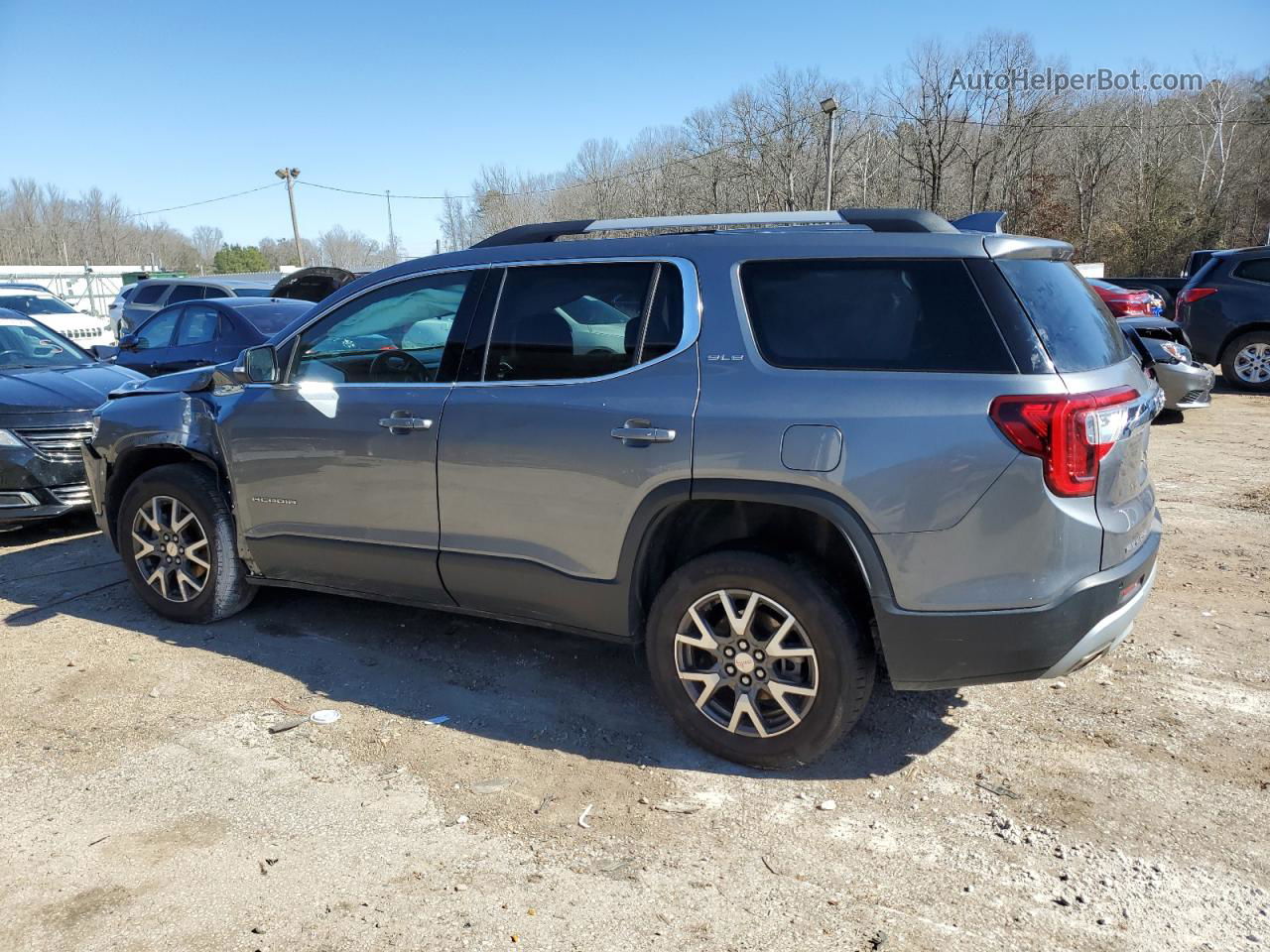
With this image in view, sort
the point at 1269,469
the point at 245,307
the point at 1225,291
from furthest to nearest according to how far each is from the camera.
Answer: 1. the point at 1225,291
2. the point at 245,307
3. the point at 1269,469

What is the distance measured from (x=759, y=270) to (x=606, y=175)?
5429 centimetres

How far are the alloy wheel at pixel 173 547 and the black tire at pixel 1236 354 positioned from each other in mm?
13640

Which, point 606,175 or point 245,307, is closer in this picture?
point 245,307

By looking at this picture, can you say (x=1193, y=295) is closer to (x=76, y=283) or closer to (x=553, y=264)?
(x=553, y=264)

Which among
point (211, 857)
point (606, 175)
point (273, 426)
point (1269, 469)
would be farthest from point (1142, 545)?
point (606, 175)

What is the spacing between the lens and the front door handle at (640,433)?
332 centimetres

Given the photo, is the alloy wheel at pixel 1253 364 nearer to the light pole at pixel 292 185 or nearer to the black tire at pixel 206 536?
the black tire at pixel 206 536

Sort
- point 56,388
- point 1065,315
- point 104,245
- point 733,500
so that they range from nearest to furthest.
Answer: point 1065,315
point 733,500
point 56,388
point 104,245

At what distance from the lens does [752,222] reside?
3.64 meters

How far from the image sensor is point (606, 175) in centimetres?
5488

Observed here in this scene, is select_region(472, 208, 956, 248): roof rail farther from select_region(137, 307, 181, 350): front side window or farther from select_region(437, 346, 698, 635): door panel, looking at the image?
select_region(137, 307, 181, 350): front side window

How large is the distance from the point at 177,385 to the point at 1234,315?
528 inches

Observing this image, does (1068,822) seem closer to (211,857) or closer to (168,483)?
(211,857)

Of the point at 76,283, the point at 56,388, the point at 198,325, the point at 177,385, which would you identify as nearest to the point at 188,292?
the point at 198,325
